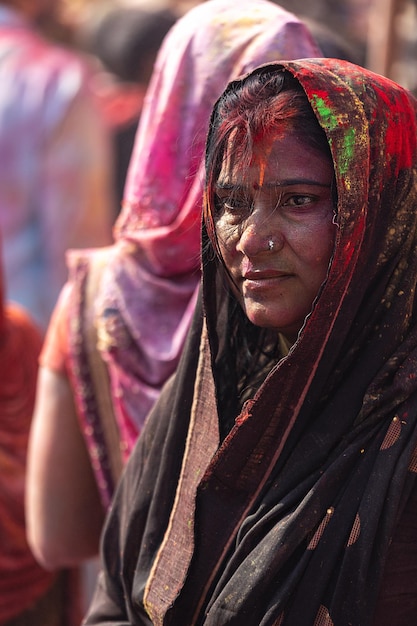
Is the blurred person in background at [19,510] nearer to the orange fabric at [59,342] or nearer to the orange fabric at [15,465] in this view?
the orange fabric at [15,465]

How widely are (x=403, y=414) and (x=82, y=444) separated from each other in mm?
1174

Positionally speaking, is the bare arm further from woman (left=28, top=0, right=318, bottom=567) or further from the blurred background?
the blurred background

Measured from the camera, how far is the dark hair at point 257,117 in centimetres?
176

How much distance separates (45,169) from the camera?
4492mm

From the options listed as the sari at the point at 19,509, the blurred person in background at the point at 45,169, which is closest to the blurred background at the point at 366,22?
the blurred person in background at the point at 45,169

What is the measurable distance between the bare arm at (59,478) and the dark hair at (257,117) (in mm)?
944

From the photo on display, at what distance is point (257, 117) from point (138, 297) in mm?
841

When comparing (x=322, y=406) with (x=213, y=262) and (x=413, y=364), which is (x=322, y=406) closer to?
(x=413, y=364)

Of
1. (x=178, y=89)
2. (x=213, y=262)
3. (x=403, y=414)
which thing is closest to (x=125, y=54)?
(x=178, y=89)

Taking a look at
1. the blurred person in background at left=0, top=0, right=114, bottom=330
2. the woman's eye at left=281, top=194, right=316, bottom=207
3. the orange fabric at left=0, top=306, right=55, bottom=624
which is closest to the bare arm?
the orange fabric at left=0, top=306, right=55, bottom=624

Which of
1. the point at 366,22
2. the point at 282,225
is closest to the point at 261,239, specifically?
the point at 282,225

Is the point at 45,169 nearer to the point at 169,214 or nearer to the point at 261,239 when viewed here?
the point at 169,214

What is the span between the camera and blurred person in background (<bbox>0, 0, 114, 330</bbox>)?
4.46 meters

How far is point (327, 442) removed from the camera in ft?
5.79
